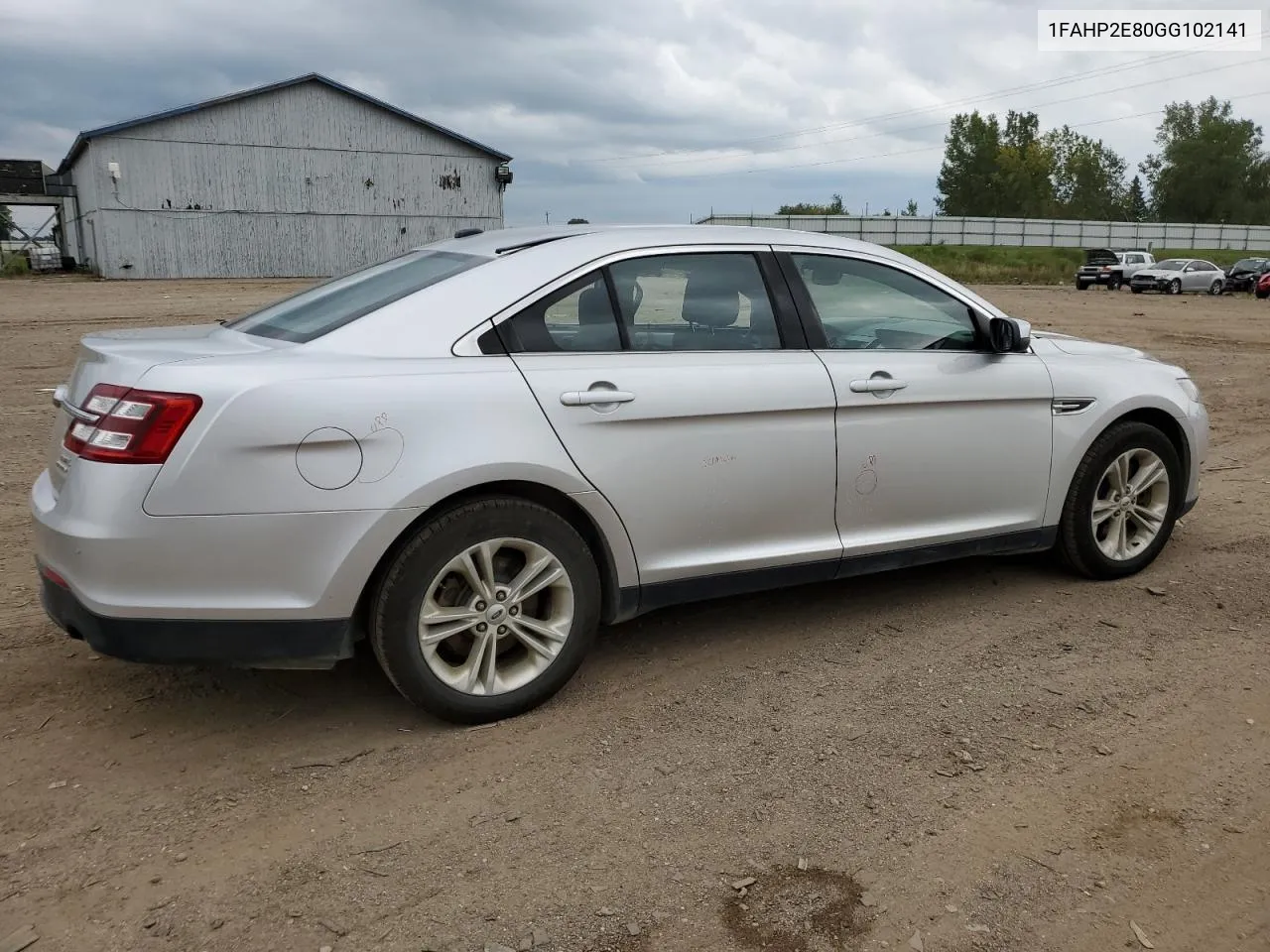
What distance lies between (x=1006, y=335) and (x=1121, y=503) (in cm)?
113

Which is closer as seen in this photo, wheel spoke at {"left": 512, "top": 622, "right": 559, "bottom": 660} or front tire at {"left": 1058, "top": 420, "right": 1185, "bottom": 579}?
wheel spoke at {"left": 512, "top": 622, "right": 559, "bottom": 660}

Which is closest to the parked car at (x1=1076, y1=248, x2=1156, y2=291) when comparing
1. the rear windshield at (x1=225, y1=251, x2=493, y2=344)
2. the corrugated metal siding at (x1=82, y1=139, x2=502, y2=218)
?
the corrugated metal siding at (x1=82, y1=139, x2=502, y2=218)

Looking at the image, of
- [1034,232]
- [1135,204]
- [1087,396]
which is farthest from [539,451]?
[1135,204]

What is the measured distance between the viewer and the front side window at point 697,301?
382 centimetres

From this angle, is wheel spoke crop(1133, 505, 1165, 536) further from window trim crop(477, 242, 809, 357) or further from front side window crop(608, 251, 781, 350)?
front side window crop(608, 251, 781, 350)

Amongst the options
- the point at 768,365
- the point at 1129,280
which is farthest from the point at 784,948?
the point at 1129,280

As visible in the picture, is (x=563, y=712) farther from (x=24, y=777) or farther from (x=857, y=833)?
(x=24, y=777)

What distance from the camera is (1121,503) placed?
4930 mm

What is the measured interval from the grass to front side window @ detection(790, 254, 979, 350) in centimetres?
3998

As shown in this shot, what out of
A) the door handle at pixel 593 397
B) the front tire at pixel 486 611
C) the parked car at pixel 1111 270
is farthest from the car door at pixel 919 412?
the parked car at pixel 1111 270

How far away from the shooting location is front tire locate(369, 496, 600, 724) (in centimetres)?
326

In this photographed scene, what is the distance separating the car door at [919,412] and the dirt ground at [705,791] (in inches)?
18.2

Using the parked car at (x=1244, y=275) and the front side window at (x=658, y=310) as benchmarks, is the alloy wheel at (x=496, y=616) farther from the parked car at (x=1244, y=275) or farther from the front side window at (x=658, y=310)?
the parked car at (x=1244, y=275)

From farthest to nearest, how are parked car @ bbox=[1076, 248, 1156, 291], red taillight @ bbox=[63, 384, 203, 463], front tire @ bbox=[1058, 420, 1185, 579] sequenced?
1. parked car @ bbox=[1076, 248, 1156, 291]
2. front tire @ bbox=[1058, 420, 1185, 579]
3. red taillight @ bbox=[63, 384, 203, 463]
